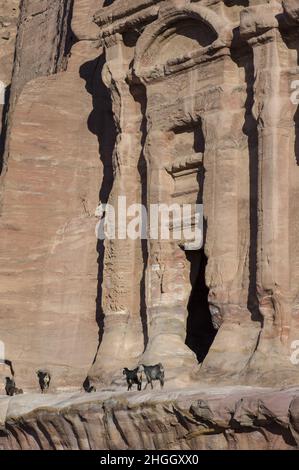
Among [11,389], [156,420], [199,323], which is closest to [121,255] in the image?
[199,323]

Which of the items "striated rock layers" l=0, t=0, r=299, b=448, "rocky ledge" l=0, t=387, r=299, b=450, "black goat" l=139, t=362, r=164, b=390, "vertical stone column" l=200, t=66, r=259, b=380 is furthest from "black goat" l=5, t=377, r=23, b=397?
"vertical stone column" l=200, t=66, r=259, b=380

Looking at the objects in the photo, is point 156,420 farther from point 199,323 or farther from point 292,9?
point 292,9

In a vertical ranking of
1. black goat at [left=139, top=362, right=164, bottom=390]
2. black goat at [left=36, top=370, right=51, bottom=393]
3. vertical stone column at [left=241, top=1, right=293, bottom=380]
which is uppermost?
vertical stone column at [left=241, top=1, right=293, bottom=380]

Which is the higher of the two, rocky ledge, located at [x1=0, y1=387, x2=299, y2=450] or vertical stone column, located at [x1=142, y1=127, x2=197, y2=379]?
vertical stone column, located at [x1=142, y1=127, x2=197, y2=379]

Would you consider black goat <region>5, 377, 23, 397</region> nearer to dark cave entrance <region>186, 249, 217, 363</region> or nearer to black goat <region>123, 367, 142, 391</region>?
black goat <region>123, 367, 142, 391</region>

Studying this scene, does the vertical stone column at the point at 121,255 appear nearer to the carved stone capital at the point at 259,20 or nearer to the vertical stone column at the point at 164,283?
the vertical stone column at the point at 164,283

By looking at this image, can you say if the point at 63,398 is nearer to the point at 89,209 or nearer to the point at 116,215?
the point at 116,215
